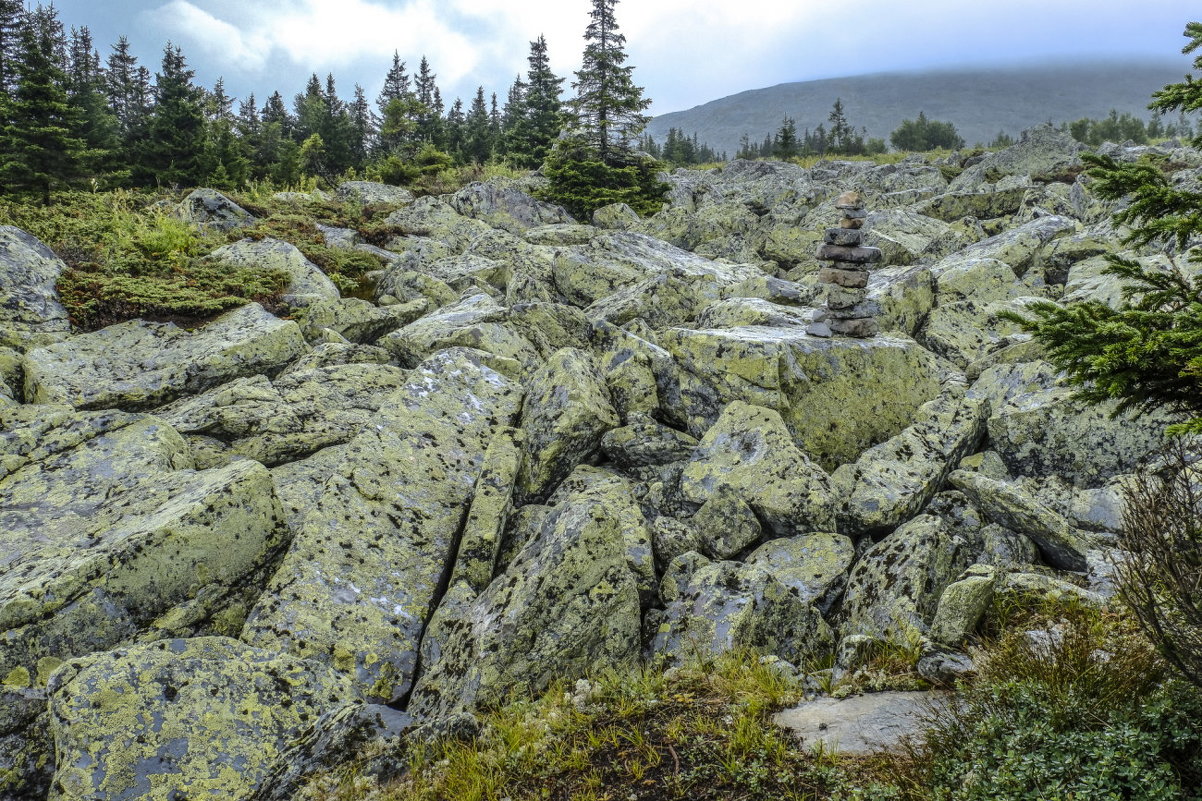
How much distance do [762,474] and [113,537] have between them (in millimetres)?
8071

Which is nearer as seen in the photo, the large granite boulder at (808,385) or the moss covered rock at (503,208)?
the large granite boulder at (808,385)

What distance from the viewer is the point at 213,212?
2270 cm

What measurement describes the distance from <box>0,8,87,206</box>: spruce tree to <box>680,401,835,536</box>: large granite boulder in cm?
3206

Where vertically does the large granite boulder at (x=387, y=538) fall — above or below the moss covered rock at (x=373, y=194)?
below

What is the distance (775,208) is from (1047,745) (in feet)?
101

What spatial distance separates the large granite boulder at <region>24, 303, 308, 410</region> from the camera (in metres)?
10.9

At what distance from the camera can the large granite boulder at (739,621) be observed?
6422 mm

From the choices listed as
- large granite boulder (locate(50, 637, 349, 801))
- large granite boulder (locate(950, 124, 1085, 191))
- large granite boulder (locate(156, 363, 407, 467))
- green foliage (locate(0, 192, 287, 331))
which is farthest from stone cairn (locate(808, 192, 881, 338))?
large granite boulder (locate(950, 124, 1085, 191))

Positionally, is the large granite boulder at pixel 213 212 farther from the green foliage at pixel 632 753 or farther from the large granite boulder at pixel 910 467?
the green foliage at pixel 632 753

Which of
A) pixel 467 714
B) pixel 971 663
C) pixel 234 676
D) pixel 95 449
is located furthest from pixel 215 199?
pixel 971 663

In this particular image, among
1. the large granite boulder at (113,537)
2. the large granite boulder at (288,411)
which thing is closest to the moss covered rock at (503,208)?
the large granite boulder at (288,411)

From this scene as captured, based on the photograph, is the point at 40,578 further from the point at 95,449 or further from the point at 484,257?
the point at 484,257

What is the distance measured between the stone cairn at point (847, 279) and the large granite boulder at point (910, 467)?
218cm

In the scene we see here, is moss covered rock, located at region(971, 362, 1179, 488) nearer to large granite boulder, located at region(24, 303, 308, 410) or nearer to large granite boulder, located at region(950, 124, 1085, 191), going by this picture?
large granite boulder, located at region(24, 303, 308, 410)
